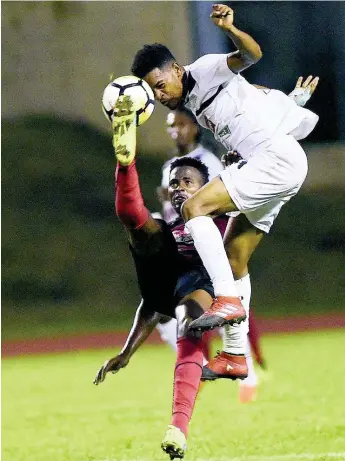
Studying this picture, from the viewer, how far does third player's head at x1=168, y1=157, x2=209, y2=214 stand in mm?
4418

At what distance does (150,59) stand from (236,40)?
39 cm

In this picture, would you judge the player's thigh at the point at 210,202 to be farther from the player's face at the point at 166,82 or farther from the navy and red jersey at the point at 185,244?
the navy and red jersey at the point at 185,244

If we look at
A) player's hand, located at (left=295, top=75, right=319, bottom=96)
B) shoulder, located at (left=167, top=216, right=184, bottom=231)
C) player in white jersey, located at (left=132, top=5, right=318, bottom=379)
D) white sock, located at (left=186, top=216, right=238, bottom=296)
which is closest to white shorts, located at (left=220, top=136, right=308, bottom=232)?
player in white jersey, located at (left=132, top=5, right=318, bottom=379)

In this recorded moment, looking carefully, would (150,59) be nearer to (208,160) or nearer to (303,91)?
(303,91)

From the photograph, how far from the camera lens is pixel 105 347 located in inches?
362

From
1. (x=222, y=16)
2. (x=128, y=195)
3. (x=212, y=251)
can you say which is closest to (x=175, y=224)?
(x=128, y=195)

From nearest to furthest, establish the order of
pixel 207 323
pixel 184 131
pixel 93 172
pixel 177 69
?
1. pixel 207 323
2. pixel 177 69
3. pixel 184 131
4. pixel 93 172

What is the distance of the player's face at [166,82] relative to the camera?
391cm

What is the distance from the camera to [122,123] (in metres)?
3.75

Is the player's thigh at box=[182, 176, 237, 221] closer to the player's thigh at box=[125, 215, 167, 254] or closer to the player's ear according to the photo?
the player's thigh at box=[125, 215, 167, 254]

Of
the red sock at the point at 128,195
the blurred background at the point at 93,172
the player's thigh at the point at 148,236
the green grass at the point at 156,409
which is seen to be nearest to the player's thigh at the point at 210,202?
the red sock at the point at 128,195

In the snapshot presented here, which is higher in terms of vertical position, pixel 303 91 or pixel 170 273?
pixel 303 91

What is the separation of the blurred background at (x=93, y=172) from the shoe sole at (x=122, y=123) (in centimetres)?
479

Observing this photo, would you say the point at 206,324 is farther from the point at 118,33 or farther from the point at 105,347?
the point at 118,33
